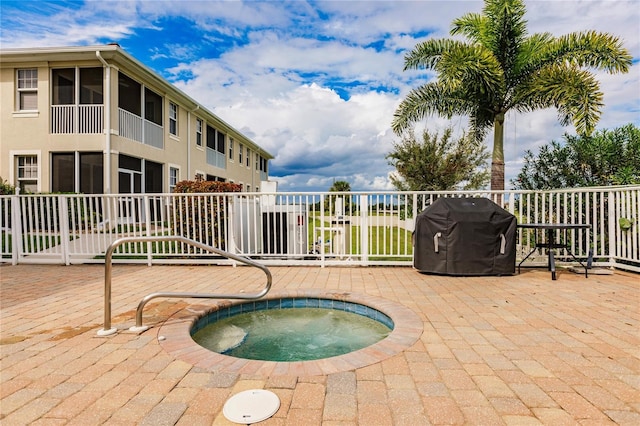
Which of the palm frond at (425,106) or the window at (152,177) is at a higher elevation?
the palm frond at (425,106)

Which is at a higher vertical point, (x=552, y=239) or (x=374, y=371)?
(x=552, y=239)

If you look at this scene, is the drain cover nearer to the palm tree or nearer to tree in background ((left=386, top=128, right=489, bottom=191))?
the palm tree

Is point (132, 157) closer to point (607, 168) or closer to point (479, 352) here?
point (479, 352)

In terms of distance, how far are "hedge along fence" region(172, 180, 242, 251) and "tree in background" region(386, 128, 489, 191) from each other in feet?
37.1

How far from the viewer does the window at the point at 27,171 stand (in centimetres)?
1179

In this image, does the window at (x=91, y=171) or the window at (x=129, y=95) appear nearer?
the window at (x=91, y=171)

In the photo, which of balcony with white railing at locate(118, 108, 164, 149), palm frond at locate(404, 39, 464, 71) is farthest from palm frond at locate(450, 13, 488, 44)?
balcony with white railing at locate(118, 108, 164, 149)

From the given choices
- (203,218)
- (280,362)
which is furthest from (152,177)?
(280,362)

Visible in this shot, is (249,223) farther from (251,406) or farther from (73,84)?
(73,84)

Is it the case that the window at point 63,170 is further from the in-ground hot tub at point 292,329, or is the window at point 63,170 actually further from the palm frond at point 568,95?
the palm frond at point 568,95

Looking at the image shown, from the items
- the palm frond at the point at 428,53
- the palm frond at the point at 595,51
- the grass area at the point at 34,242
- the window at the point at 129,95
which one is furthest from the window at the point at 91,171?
the palm frond at the point at 595,51

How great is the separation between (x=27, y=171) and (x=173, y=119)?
19.6ft

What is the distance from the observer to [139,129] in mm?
13070

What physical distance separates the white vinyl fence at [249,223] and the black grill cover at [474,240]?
0.84 meters
